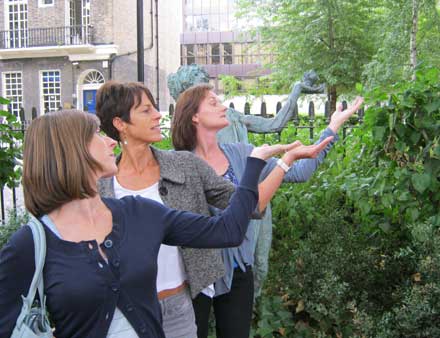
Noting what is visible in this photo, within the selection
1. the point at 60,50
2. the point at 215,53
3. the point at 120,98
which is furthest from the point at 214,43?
the point at 120,98

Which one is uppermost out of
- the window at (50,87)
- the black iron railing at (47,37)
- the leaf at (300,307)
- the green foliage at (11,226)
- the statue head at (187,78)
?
the black iron railing at (47,37)

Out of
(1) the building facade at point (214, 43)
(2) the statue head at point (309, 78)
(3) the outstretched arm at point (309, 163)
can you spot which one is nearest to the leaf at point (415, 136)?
(2) the statue head at point (309, 78)

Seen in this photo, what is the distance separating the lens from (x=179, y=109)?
2.64 metres

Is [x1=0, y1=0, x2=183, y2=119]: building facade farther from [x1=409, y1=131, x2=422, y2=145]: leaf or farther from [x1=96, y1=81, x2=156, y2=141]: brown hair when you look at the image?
[x1=96, y1=81, x2=156, y2=141]: brown hair

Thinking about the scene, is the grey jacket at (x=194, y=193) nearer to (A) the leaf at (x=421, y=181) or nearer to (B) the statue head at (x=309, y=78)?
(B) the statue head at (x=309, y=78)

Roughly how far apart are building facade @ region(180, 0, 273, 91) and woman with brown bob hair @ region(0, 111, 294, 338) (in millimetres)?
49724

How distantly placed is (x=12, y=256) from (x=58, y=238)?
0.13 meters

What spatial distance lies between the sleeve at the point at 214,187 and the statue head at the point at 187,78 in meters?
0.71

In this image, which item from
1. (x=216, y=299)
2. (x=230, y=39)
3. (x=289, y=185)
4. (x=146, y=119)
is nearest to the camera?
(x=146, y=119)

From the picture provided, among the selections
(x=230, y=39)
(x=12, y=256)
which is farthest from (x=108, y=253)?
(x=230, y=39)

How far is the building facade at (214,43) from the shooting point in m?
53.1

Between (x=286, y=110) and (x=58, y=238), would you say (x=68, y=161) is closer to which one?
(x=58, y=238)

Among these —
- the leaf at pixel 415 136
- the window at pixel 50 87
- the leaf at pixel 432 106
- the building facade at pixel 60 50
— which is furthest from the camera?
the window at pixel 50 87

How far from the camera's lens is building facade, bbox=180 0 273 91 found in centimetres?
5306
